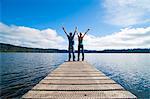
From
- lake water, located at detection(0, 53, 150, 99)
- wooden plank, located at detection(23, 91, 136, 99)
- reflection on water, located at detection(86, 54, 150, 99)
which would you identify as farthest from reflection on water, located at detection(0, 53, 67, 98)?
wooden plank, located at detection(23, 91, 136, 99)

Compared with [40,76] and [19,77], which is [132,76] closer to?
[40,76]

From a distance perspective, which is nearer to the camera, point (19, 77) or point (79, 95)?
point (79, 95)

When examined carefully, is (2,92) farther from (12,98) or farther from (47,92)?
(47,92)

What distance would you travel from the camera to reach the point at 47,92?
20.5 ft

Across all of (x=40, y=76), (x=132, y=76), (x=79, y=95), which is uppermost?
(x=79, y=95)

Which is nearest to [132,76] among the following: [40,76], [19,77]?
[40,76]

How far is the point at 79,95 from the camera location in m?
5.92

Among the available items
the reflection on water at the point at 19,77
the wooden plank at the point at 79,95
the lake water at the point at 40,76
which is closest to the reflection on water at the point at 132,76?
the lake water at the point at 40,76

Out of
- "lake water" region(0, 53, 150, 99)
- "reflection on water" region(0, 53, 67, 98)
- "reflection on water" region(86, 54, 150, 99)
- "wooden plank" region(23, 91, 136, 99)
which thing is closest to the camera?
"wooden plank" region(23, 91, 136, 99)

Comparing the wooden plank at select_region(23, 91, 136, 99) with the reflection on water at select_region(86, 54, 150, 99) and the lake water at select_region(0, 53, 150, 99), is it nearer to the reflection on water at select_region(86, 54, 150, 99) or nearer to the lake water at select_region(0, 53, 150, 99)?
the lake water at select_region(0, 53, 150, 99)

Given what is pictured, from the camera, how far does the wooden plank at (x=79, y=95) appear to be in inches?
224

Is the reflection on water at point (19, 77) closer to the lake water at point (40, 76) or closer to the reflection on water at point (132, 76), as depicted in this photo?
the lake water at point (40, 76)

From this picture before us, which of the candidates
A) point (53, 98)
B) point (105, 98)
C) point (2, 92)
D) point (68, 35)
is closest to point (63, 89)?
point (53, 98)

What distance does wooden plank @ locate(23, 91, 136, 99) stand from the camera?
5.69 m
